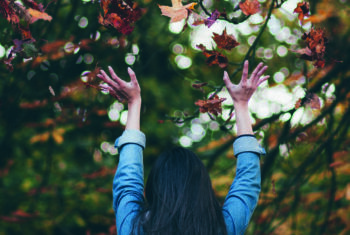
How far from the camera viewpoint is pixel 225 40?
152cm

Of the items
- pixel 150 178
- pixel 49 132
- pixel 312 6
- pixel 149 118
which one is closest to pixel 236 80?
pixel 312 6

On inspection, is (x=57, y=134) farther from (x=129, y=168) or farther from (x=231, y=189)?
(x=231, y=189)

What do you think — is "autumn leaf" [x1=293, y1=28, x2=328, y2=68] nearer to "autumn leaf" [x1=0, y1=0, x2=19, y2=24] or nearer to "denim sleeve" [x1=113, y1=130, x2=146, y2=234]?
"denim sleeve" [x1=113, y1=130, x2=146, y2=234]

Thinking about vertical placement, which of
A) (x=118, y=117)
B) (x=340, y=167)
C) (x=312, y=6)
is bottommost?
(x=118, y=117)

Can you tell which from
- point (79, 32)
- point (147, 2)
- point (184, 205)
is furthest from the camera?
point (147, 2)

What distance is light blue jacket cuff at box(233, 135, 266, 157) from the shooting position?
115 cm

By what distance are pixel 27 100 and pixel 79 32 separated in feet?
4.40

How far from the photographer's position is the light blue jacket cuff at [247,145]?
1147 millimetres

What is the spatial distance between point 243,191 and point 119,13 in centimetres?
89

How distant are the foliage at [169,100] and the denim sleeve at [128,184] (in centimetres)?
39

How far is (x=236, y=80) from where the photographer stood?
2.59 metres

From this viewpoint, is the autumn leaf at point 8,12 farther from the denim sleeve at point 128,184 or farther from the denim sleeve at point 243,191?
the denim sleeve at point 243,191

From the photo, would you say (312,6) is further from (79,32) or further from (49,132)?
(49,132)

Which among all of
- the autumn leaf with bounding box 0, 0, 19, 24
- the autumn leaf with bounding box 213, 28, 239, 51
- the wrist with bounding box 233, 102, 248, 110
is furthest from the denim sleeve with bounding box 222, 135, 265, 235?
the autumn leaf with bounding box 0, 0, 19, 24
